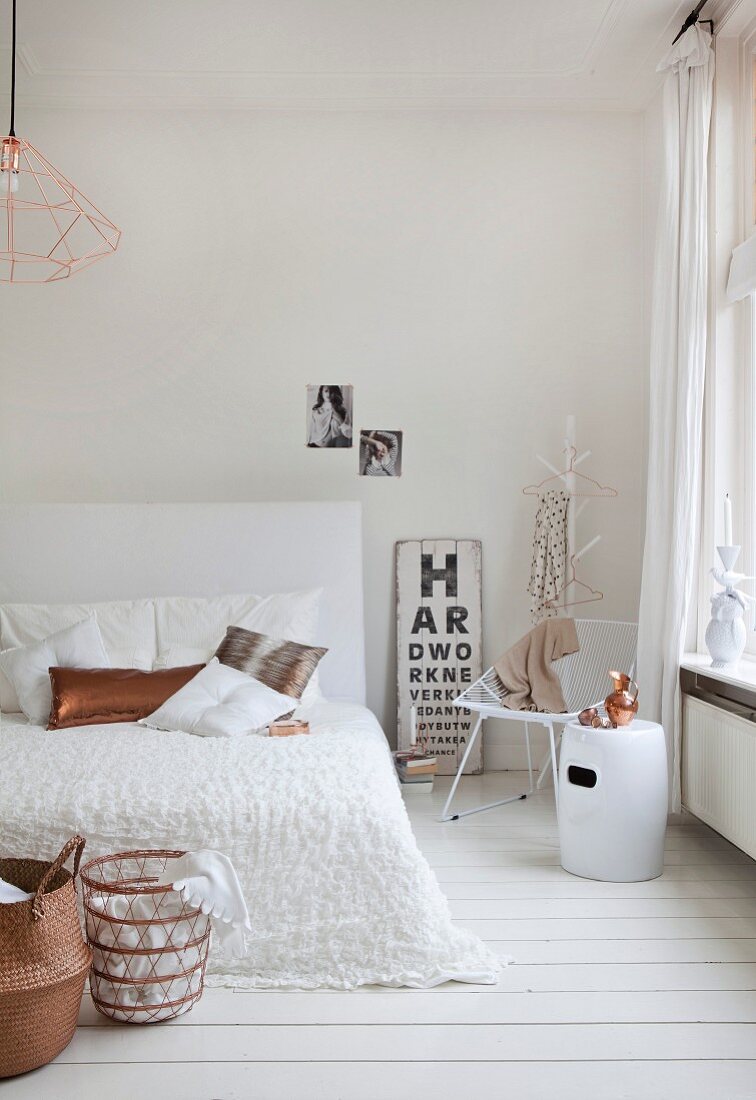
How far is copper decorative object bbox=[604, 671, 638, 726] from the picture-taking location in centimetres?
315

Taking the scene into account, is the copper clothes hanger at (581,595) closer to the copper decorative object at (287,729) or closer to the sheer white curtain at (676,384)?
the sheer white curtain at (676,384)

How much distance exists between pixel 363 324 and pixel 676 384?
1.52m

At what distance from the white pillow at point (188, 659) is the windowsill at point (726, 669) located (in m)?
1.43

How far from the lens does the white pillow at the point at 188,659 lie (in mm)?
3725

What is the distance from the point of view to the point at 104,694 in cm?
340

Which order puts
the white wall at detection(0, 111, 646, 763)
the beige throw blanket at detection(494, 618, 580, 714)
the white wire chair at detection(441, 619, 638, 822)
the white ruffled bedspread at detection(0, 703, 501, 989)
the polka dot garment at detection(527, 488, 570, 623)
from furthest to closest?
1. the white wall at detection(0, 111, 646, 763)
2. the polka dot garment at detection(527, 488, 570, 623)
3. the white wire chair at detection(441, 619, 638, 822)
4. the beige throw blanket at detection(494, 618, 580, 714)
5. the white ruffled bedspread at detection(0, 703, 501, 989)

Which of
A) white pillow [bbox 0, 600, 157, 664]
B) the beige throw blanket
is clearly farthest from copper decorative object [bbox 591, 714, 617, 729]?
white pillow [bbox 0, 600, 157, 664]

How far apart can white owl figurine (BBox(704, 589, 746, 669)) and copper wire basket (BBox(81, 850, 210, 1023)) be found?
1.92m

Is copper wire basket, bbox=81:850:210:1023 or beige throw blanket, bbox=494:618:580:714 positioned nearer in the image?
copper wire basket, bbox=81:850:210:1023

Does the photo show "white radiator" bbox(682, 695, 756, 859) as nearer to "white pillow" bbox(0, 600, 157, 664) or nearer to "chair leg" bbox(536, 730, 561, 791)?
"chair leg" bbox(536, 730, 561, 791)

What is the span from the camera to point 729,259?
3.48 m

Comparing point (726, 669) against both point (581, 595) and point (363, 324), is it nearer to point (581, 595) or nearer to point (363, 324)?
point (581, 595)

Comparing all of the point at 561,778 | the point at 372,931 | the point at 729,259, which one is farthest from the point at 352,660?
the point at 729,259

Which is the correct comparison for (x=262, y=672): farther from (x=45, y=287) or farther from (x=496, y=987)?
(x=45, y=287)
